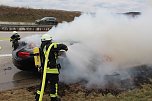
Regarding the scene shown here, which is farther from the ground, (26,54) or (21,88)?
(26,54)

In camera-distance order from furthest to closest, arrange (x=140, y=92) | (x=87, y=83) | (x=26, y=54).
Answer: (x=26, y=54)
(x=87, y=83)
(x=140, y=92)

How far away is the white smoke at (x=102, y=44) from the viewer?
9766mm

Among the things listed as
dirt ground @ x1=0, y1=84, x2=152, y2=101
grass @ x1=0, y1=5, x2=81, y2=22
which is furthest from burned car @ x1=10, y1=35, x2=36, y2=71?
grass @ x1=0, y1=5, x2=81, y2=22

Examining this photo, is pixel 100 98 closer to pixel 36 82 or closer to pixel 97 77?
pixel 97 77

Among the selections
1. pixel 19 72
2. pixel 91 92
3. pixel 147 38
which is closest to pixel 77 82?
pixel 91 92

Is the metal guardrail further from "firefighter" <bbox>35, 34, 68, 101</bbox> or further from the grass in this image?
"firefighter" <bbox>35, 34, 68, 101</bbox>

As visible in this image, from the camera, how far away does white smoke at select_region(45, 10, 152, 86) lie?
9766 mm

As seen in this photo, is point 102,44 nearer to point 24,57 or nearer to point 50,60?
point 24,57

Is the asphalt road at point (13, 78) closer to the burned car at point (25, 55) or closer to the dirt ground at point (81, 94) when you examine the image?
the burned car at point (25, 55)

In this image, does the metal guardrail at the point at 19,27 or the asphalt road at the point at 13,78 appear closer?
the asphalt road at the point at 13,78

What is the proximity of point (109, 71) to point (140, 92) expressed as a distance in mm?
1651

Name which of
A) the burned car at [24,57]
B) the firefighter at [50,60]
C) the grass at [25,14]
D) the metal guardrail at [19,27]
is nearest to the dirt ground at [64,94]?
the firefighter at [50,60]

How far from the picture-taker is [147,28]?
11992mm

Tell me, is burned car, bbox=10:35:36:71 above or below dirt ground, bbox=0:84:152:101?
above
